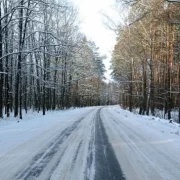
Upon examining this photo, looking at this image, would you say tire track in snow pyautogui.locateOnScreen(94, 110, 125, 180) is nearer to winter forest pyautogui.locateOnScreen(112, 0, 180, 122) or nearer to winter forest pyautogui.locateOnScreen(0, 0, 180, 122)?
winter forest pyautogui.locateOnScreen(0, 0, 180, 122)

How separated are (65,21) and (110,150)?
38194mm

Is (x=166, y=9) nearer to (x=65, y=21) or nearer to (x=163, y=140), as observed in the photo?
(x=163, y=140)

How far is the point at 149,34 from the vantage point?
29.3 metres

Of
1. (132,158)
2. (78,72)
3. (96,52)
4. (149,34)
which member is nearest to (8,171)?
(132,158)

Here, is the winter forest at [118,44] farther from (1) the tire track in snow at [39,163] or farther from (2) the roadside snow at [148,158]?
(1) the tire track in snow at [39,163]

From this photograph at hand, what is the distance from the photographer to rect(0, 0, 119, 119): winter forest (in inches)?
844

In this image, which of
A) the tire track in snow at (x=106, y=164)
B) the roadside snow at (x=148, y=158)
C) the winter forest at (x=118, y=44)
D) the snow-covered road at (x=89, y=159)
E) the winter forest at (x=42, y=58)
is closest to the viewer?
the tire track in snow at (x=106, y=164)

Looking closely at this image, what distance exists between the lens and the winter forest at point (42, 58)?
21.4 meters

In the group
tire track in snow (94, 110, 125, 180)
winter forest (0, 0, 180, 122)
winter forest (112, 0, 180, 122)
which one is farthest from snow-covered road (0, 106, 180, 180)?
winter forest (112, 0, 180, 122)

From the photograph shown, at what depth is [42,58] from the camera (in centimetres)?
4803

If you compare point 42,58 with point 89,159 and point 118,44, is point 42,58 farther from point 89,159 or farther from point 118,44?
point 89,159

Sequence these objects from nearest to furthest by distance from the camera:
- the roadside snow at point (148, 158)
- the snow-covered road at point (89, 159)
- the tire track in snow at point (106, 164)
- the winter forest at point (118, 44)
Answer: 1. the tire track in snow at point (106, 164)
2. the snow-covered road at point (89, 159)
3. the roadside snow at point (148, 158)
4. the winter forest at point (118, 44)

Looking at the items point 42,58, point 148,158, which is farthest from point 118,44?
point 148,158

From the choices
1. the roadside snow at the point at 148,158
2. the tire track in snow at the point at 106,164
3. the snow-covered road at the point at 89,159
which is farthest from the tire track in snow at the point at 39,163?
the roadside snow at the point at 148,158
